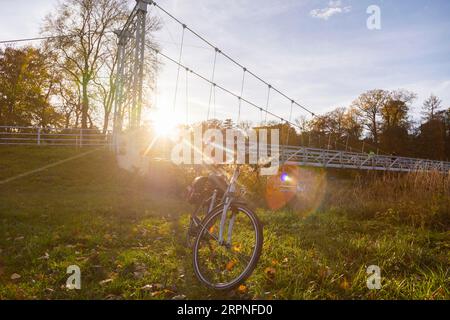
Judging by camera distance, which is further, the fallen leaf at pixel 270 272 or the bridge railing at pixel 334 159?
the bridge railing at pixel 334 159

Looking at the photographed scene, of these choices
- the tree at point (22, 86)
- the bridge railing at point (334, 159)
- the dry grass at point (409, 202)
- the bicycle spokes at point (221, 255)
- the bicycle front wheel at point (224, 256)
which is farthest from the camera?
the tree at point (22, 86)

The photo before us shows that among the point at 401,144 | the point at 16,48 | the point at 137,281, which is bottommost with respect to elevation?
the point at 137,281

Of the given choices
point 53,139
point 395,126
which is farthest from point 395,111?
point 53,139

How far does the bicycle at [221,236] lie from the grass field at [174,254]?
0.64ft

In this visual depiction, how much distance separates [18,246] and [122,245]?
1405 mm

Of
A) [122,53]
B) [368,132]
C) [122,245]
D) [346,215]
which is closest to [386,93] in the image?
[368,132]

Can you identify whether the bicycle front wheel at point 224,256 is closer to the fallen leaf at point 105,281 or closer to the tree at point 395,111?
the fallen leaf at point 105,281

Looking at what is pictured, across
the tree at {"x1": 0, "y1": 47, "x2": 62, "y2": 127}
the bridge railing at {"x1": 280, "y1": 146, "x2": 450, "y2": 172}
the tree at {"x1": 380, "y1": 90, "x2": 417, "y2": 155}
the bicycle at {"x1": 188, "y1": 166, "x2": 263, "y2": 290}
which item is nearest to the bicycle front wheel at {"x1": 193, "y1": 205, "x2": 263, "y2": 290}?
the bicycle at {"x1": 188, "y1": 166, "x2": 263, "y2": 290}

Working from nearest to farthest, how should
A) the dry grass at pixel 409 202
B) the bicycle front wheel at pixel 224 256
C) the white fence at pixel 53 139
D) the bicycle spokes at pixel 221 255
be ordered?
the bicycle front wheel at pixel 224 256 < the bicycle spokes at pixel 221 255 < the dry grass at pixel 409 202 < the white fence at pixel 53 139

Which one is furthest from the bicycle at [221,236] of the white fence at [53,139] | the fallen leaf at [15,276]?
the white fence at [53,139]

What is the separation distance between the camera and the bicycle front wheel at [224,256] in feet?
9.46

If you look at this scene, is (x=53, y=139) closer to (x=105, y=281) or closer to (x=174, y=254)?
(x=174, y=254)

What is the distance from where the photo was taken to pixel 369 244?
14.0ft
